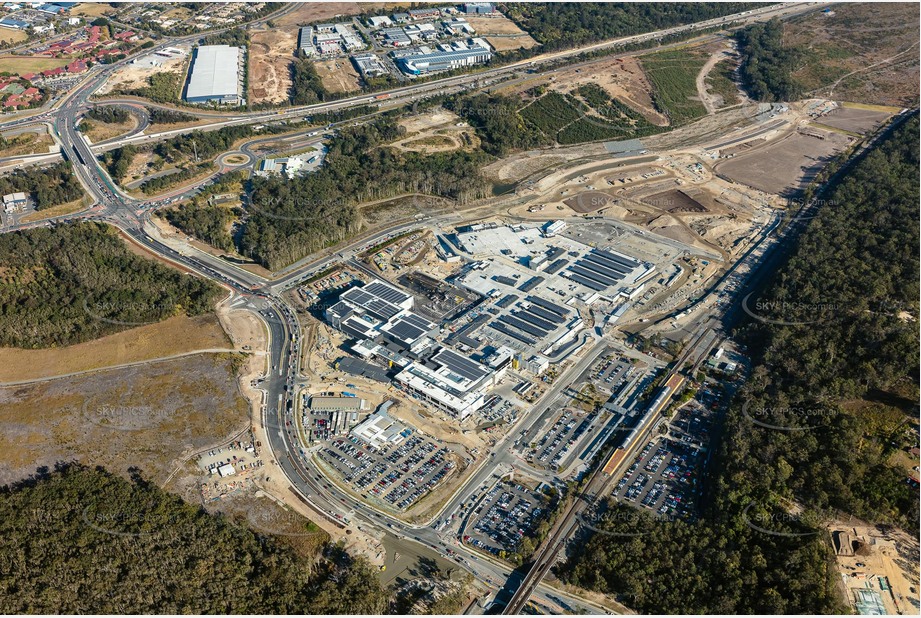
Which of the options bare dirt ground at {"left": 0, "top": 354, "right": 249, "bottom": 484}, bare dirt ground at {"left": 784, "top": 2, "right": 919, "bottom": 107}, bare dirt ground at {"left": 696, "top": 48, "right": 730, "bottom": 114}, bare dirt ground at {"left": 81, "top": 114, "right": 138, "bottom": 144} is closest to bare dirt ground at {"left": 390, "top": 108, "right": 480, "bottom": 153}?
bare dirt ground at {"left": 81, "top": 114, "right": 138, "bottom": 144}

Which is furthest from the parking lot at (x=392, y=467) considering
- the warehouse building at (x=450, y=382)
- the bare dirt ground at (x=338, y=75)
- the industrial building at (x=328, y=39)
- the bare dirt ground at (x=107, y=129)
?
the industrial building at (x=328, y=39)

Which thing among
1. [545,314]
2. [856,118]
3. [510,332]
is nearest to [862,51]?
[856,118]

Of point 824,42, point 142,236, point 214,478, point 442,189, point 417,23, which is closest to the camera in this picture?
point 214,478

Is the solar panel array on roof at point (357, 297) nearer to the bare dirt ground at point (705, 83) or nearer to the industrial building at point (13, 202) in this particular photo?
the industrial building at point (13, 202)

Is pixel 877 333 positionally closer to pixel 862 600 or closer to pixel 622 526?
pixel 862 600

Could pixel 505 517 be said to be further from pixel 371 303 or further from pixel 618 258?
pixel 618 258

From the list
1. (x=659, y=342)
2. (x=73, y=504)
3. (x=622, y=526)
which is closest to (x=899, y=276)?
(x=659, y=342)
